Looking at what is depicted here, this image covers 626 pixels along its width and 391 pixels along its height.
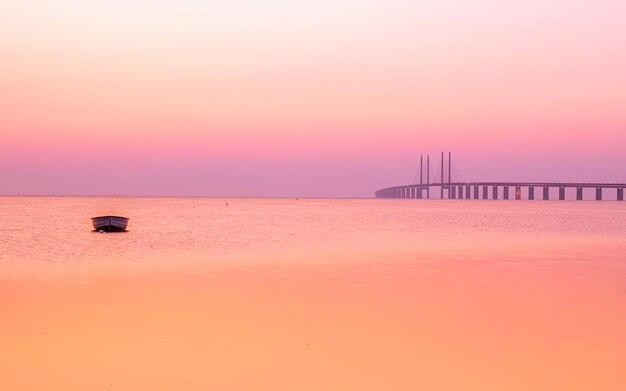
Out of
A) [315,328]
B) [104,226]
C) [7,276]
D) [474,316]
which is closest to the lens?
[315,328]

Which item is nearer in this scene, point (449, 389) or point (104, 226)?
point (449, 389)

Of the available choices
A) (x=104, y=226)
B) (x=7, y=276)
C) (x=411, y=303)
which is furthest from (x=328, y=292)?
(x=104, y=226)

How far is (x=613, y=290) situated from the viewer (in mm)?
19812

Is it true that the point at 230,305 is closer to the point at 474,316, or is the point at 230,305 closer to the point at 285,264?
the point at 474,316

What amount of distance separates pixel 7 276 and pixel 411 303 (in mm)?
15503

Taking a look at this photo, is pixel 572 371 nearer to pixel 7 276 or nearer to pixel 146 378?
pixel 146 378

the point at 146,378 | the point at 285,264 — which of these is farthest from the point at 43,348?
the point at 285,264

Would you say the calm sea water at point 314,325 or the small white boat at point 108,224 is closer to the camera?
the calm sea water at point 314,325

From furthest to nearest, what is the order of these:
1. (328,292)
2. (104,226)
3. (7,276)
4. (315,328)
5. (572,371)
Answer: (104,226), (7,276), (328,292), (315,328), (572,371)

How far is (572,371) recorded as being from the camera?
1021 centimetres

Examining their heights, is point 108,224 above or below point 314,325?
below

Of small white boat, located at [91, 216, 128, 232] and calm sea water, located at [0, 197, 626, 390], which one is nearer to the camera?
calm sea water, located at [0, 197, 626, 390]

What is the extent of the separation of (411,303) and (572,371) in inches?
279

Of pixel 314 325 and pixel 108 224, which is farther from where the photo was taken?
pixel 108 224
